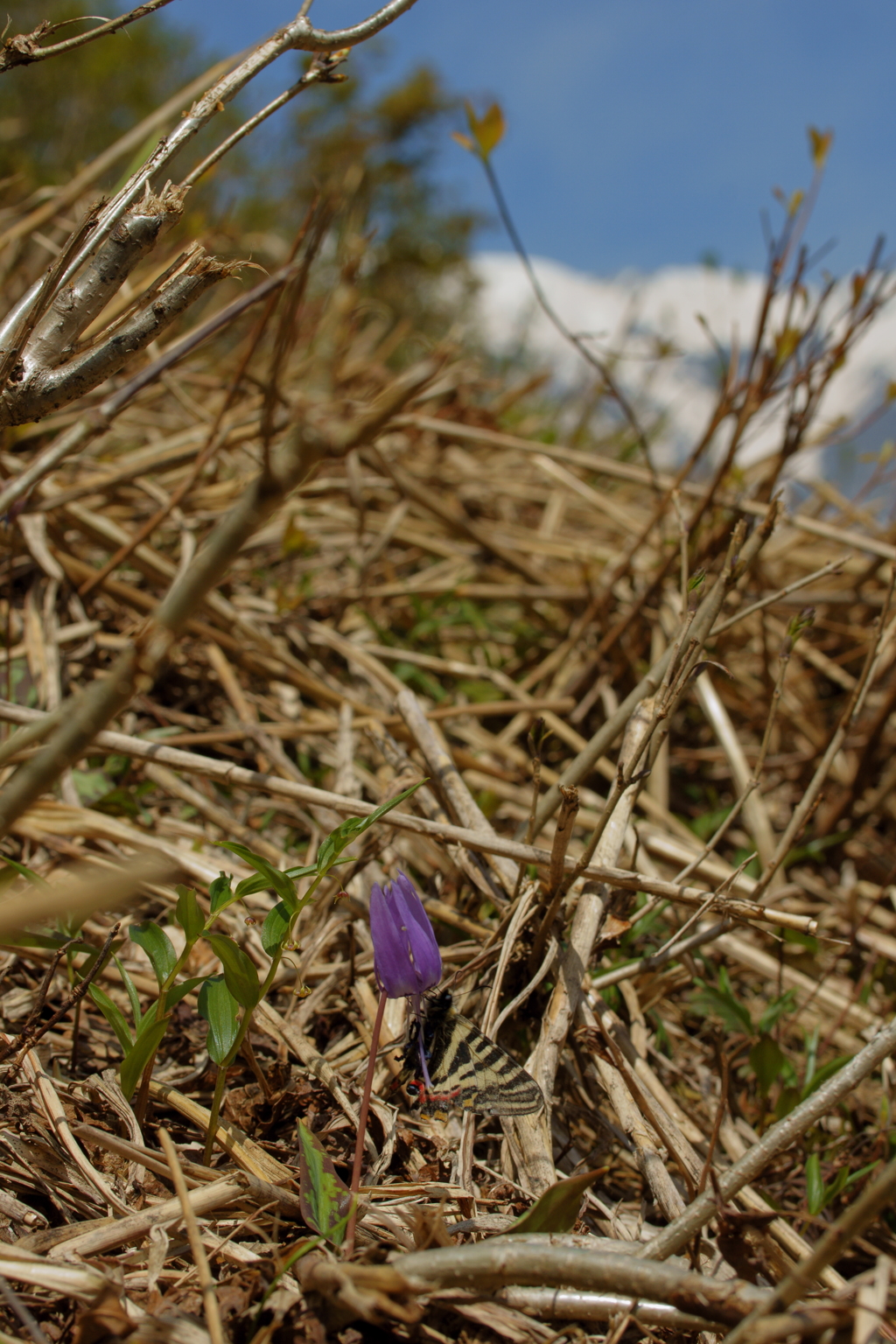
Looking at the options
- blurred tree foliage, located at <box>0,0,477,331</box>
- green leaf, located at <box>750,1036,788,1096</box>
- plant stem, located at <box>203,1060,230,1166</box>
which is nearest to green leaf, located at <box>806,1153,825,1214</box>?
green leaf, located at <box>750,1036,788,1096</box>

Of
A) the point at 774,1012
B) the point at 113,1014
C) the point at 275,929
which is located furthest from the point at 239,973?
the point at 774,1012

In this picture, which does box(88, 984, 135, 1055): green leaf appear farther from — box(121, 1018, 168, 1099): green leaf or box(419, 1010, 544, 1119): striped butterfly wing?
box(419, 1010, 544, 1119): striped butterfly wing

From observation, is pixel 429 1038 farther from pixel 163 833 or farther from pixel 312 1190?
pixel 163 833

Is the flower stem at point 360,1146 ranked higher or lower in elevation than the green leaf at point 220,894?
lower

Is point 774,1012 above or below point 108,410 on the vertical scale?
below

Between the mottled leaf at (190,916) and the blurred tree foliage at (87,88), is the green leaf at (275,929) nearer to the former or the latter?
the mottled leaf at (190,916)

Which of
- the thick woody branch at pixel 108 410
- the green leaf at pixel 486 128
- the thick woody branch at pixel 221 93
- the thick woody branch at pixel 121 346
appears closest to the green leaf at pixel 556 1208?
the thick woody branch at pixel 108 410

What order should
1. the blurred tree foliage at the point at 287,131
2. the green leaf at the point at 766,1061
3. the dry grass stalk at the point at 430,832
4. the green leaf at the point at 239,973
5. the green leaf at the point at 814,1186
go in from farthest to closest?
the blurred tree foliage at the point at 287,131 < the green leaf at the point at 766,1061 < the green leaf at the point at 814,1186 < the green leaf at the point at 239,973 < the dry grass stalk at the point at 430,832

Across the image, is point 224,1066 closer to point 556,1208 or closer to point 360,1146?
point 360,1146
